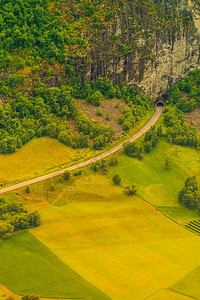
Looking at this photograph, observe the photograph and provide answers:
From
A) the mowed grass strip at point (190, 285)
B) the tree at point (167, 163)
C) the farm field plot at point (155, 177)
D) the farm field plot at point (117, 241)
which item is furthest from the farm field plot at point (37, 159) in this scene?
the mowed grass strip at point (190, 285)

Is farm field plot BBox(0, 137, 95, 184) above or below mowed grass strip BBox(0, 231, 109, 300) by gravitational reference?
above

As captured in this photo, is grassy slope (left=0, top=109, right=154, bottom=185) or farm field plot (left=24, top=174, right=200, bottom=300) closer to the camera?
farm field plot (left=24, top=174, right=200, bottom=300)

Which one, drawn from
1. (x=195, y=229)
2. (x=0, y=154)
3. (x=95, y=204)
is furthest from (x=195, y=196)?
(x=0, y=154)

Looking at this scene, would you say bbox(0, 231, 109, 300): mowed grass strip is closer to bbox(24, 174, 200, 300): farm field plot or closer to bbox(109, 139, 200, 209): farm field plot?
bbox(24, 174, 200, 300): farm field plot

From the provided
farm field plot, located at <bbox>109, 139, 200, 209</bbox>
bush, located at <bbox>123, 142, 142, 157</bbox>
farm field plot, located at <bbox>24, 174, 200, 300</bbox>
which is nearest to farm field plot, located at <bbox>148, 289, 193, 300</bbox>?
farm field plot, located at <bbox>24, 174, 200, 300</bbox>

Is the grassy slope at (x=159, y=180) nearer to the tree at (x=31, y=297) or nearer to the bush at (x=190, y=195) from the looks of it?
the bush at (x=190, y=195)

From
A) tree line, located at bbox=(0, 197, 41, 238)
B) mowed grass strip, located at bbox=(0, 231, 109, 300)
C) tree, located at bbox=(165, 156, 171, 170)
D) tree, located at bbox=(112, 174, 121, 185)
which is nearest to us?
mowed grass strip, located at bbox=(0, 231, 109, 300)

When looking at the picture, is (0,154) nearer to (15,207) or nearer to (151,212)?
(15,207)
